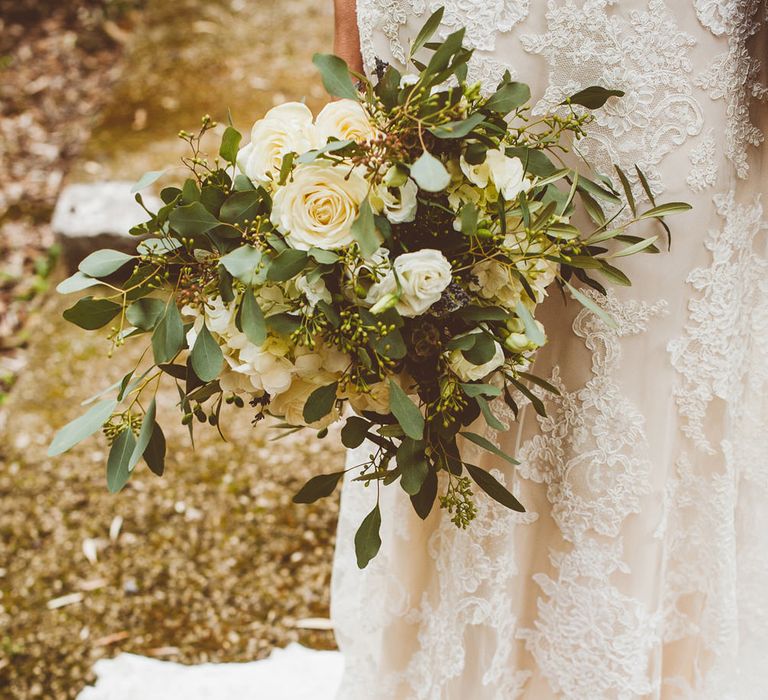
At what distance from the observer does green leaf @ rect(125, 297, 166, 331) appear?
3.22 ft

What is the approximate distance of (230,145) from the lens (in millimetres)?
1007

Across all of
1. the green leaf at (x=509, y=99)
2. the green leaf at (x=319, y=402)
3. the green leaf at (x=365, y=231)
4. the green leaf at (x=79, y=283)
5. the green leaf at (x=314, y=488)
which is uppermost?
the green leaf at (x=509, y=99)

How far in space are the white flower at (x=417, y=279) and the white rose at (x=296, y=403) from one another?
0.60ft

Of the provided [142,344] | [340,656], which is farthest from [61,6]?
[340,656]

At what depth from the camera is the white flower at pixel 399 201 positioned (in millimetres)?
927

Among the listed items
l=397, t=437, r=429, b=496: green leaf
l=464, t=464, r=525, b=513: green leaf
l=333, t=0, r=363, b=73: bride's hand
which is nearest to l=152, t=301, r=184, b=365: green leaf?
l=397, t=437, r=429, b=496: green leaf

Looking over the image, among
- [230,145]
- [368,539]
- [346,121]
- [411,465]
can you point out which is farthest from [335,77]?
[368,539]

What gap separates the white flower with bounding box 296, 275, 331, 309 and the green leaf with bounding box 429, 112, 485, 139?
0.72ft

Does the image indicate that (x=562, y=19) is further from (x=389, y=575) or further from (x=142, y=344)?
(x=142, y=344)

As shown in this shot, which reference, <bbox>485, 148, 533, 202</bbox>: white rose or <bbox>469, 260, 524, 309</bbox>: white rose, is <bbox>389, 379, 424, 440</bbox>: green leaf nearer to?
<bbox>469, 260, 524, 309</bbox>: white rose

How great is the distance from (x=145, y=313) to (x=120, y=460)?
218 mm

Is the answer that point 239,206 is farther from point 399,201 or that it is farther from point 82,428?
point 82,428

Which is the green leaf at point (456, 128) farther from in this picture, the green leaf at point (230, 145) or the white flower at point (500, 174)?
the green leaf at point (230, 145)

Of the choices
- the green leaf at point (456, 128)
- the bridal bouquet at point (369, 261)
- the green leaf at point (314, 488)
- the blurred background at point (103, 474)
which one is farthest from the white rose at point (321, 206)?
the blurred background at point (103, 474)
